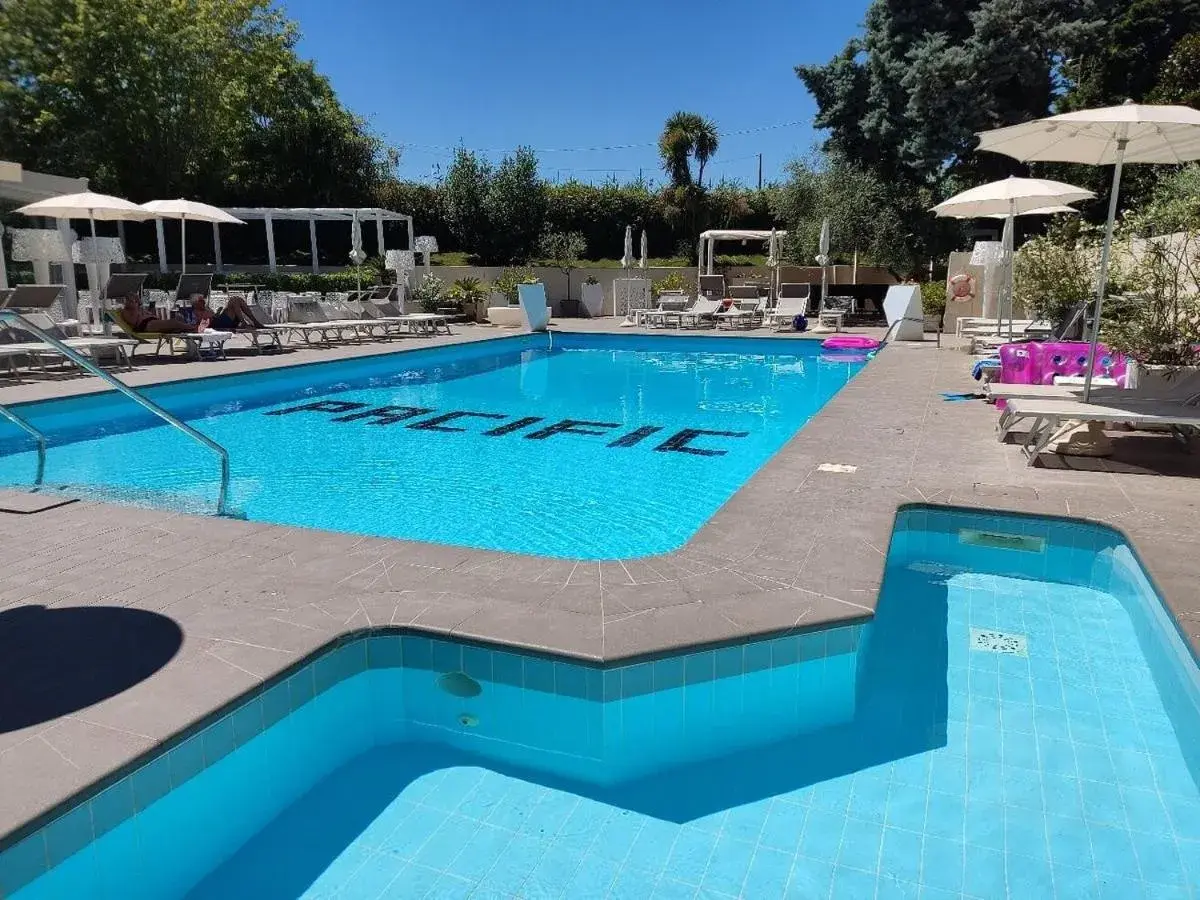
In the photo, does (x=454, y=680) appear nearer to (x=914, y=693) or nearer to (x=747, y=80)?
(x=914, y=693)

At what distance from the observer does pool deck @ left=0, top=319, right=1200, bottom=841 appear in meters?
2.66

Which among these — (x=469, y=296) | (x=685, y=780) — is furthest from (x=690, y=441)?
(x=469, y=296)

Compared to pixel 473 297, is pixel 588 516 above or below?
below

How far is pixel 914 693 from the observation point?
132 inches

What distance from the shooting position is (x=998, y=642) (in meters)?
3.79

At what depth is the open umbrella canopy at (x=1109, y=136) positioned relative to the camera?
531cm

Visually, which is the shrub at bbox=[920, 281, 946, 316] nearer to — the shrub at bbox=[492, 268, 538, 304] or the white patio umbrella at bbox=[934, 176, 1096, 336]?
the white patio umbrella at bbox=[934, 176, 1096, 336]

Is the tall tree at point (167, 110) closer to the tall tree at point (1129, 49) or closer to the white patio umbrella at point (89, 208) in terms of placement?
the white patio umbrella at point (89, 208)

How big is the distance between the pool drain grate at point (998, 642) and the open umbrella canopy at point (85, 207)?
39.4 ft

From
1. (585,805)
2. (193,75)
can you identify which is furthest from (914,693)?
(193,75)

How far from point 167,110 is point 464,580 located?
28922 mm

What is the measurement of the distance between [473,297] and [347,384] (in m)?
8.74

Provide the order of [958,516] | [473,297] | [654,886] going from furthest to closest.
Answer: [473,297]
[958,516]
[654,886]

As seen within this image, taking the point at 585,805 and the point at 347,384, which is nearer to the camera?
the point at 585,805
